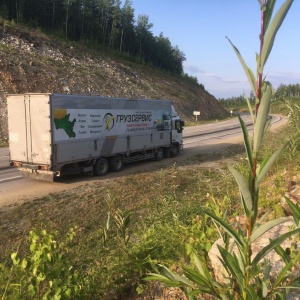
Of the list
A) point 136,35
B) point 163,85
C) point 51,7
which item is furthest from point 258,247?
point 136,35

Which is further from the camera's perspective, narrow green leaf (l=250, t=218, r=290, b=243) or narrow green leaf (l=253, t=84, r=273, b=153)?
narrow green leaf (l=250, t=218, r=290, b=243)

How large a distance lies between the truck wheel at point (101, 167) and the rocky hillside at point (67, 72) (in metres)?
14.0

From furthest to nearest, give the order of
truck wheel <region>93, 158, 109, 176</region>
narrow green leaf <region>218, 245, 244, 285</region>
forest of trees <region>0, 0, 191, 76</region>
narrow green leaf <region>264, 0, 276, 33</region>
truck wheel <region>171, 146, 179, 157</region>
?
forest of trees <region>0, 0, 191, 76</region> → truck wheel <region>171, 146, 179, 157</region> → truck wheel <region>93, 158, 109, 176</region> → narrow green leaf <region>218, 245, 244, 285</region> → narrow green leaf <region>264, 0, 276, 33</region>

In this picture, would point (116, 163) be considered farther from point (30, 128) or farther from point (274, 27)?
point (274, 27)

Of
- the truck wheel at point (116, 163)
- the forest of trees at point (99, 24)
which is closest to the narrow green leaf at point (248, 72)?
the truck wheel at point (116, 163)

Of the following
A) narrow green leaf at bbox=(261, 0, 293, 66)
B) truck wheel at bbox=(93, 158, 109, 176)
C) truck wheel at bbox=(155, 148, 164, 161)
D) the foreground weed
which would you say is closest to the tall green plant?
Result: narrow green leaf at bbox=(261, 0, 293, 66)

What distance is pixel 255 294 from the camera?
6.04 ft

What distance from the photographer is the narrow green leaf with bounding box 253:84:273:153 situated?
1530mm

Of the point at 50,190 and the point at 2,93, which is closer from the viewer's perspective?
the point at 50,190

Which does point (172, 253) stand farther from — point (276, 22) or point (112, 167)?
point (112, 167)

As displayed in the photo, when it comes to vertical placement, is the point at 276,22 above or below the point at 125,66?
below

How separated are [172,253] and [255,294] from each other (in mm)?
2303

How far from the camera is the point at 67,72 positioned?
1460 inches

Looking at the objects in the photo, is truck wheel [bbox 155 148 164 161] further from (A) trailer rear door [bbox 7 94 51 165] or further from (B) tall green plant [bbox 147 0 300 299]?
(B) tall green plant [bbox 147 0 300 299]
